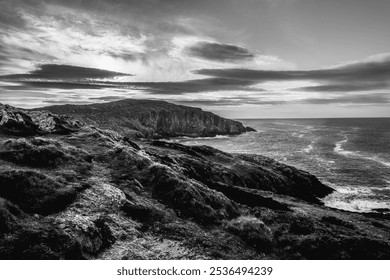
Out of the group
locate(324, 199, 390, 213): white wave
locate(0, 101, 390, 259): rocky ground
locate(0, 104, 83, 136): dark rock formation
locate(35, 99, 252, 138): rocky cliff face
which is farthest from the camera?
locate(35, 99, 252, 138): rocky cliff face

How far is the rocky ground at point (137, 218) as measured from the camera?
58.8 feet

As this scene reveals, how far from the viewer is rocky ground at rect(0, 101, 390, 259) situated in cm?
1792

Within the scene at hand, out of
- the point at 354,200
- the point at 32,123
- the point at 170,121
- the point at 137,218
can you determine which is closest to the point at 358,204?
the point at 354,200

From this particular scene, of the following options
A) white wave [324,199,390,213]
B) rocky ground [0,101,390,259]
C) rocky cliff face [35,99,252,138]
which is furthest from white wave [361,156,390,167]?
rocky cliff face [35,99,252,138]

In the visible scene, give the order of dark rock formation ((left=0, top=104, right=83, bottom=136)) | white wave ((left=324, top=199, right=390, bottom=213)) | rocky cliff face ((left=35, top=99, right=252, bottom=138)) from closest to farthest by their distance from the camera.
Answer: dark rock formation ((left=0, top=104, right=83, bottom=136)), white wave ((left=324, top=199, right=390, bottom=213)), rocky cliff face ((left=35, top=99, right=252, bottom=138))

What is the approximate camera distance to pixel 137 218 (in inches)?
899

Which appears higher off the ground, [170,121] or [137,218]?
[137,218]

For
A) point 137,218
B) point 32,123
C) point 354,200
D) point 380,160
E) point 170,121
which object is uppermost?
point 32,123

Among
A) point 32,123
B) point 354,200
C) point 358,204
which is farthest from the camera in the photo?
point 354,200

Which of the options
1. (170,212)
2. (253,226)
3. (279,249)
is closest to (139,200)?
(170,212)

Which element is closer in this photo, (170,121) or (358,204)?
(358,204)

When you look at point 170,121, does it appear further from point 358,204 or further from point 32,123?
point 358,204

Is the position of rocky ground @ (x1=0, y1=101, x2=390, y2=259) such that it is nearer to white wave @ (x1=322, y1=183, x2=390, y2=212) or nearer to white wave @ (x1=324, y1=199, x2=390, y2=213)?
white wave @ (x1=324, y1=199, x2=390, y2=213)
